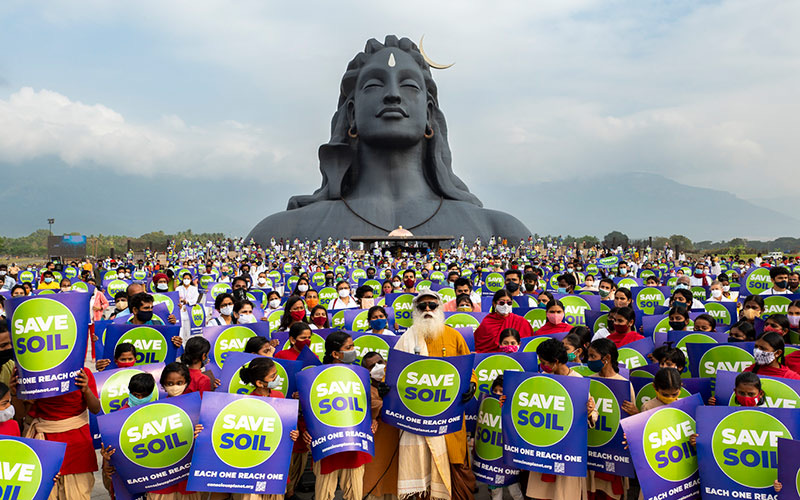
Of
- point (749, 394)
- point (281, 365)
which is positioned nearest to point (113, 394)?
point (281, 365)

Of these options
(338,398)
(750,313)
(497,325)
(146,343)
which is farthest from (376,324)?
(750,313)

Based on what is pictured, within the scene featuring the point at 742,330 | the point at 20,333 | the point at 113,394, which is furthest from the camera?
the point at 742,330

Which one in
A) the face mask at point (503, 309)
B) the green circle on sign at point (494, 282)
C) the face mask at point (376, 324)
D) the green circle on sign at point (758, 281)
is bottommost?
the face mask at point (376, 324)

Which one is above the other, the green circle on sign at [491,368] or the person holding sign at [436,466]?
the green circle on sign at [491,368]

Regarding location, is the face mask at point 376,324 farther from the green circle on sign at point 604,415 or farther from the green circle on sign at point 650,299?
the green circle on sign at point 650,299

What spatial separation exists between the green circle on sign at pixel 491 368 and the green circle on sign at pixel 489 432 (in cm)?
32

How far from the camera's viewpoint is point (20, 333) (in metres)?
4.38

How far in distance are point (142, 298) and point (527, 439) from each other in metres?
4.98

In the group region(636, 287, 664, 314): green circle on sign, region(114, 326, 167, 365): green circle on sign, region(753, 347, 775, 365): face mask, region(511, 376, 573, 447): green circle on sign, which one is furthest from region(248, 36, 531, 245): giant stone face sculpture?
region(511, 376, 573, 447): green circle on sign

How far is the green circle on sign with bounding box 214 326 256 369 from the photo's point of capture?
6.76 metres

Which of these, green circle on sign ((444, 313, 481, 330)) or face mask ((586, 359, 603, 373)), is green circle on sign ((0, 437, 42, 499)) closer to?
face mask ((586, 359, 603, 373))

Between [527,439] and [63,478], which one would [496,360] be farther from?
[63,478]

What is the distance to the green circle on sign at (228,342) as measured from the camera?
6758 mm

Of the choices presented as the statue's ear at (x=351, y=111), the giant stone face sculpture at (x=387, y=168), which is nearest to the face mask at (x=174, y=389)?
the giant stone face sculpture at (x=387, y=168)
